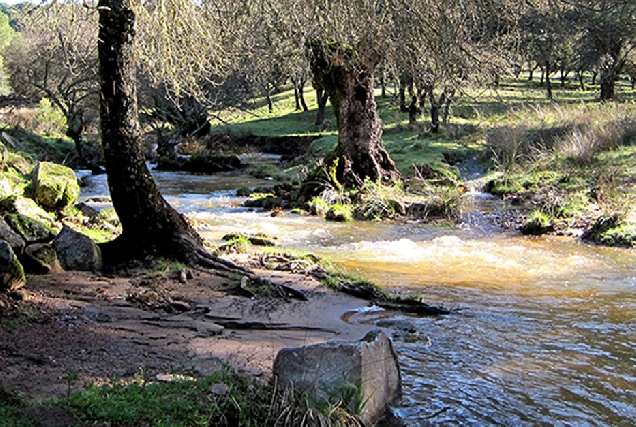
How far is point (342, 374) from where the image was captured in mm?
4707

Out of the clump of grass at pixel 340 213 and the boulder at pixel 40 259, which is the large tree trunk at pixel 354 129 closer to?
the clump of grass at pixel 340 213

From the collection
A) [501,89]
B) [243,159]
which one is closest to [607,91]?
[501,89]

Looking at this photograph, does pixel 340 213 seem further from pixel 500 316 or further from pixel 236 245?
pixel 500 316

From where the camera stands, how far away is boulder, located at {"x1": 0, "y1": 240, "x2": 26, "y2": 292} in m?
6.12

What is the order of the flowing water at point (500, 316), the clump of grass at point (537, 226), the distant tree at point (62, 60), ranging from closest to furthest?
1. the flowing water at point (500, 316)
2. the distant tree at point (62, 60)
3. the clump of grass at point (537, 226)

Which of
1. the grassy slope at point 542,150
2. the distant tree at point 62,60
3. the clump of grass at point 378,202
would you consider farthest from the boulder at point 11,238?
the clump of grass at point 378,202

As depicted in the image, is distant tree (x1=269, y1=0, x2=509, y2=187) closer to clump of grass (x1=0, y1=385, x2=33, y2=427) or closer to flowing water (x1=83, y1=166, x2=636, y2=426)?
flowing water (x1=83, y1=166, x2=636, y2=426)

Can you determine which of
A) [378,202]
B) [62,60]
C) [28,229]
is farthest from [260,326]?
[62,60]

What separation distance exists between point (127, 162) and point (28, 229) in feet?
5.16

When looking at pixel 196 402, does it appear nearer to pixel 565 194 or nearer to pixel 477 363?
pixel 477 363

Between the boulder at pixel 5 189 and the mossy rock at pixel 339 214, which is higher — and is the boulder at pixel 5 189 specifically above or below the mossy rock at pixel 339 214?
above

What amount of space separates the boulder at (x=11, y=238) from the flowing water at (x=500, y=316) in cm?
438

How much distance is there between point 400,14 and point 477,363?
386 cm

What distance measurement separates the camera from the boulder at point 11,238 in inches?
275
